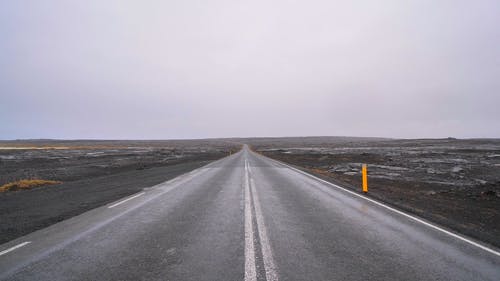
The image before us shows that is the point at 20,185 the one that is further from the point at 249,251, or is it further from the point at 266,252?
the point at 266,252

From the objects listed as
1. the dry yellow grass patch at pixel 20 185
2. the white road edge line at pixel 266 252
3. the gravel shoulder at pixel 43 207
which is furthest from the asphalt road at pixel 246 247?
the dry yellow grass patch at pixel 20 185

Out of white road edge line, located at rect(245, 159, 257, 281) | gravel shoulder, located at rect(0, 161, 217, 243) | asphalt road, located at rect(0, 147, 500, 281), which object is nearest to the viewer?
white road edge line, located at rect(245, 159, 257, 281)

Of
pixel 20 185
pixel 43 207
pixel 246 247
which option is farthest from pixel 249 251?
pixel 20 185

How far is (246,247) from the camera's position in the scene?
5801mm

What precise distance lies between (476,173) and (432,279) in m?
24.3

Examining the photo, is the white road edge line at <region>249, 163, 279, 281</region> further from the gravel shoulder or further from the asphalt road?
the gravel shoulder

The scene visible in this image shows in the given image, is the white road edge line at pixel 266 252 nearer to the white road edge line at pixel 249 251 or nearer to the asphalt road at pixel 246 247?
the asphalt road at pixel 246 247

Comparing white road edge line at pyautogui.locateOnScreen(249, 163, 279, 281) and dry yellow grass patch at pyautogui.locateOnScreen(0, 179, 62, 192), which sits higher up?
white road edge line at pyautogui.locateOnScreen(249, 163, 279, 281)

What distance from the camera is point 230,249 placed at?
5699 mm

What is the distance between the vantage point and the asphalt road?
15.4 ft

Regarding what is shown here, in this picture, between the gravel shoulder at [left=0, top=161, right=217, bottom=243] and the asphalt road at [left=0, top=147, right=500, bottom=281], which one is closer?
the asphalt road at [left=0, top=147, right=500, bottom=281]

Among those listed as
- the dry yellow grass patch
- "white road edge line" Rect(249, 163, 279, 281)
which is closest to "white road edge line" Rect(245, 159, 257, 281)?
"white road edge line" Rect(249, 163, 279, 281)

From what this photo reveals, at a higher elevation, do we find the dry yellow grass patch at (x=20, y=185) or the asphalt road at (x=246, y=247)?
the asphalt road at (x=246, y=247)

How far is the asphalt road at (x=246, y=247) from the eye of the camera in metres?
4.70
